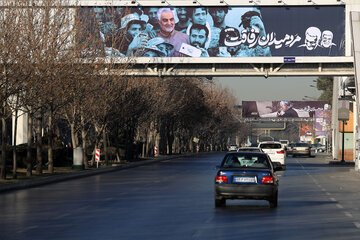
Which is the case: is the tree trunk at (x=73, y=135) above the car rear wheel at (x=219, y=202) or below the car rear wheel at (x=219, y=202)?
above

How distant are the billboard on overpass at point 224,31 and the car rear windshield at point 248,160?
30.0 m

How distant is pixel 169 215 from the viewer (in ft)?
59.8

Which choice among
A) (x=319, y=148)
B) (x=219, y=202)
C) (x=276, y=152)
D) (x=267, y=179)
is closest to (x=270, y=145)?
(x=276, y=152)

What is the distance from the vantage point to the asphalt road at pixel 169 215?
14.5 meters

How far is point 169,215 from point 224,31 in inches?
1375

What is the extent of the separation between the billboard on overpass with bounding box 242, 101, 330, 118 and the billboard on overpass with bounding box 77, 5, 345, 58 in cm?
9604

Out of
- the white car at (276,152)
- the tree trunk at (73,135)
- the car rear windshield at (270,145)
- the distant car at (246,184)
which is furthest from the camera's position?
the car rear windshield at (270,145)

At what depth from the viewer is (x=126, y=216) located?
18.0 m

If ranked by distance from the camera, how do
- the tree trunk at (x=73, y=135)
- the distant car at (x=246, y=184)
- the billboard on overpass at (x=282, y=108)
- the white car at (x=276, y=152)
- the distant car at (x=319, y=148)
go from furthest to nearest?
the billboard on overpass at (x=282, y=108), the distant car at (x=319, y=148), the white car at (x=276, y=152), the tree trunk at (x=73, y=135), the distant car at (x=246, y=184)

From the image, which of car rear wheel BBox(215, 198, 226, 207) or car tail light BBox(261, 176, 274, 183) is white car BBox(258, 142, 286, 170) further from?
car tail light BBox(261, 176, 274, 183)

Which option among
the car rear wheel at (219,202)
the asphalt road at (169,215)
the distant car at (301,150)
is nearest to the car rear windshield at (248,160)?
the car rear wheel at (219,202)

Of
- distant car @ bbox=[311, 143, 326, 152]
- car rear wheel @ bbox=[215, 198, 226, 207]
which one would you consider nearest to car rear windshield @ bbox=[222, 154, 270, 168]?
car rear wheel @ bbox=[215, 198, 226, 207]

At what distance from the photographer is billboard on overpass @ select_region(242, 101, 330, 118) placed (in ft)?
486

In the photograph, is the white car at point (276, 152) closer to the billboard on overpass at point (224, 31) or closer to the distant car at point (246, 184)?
the billboard on overpass at point (224, 31)
